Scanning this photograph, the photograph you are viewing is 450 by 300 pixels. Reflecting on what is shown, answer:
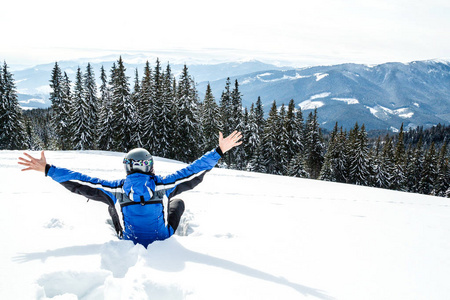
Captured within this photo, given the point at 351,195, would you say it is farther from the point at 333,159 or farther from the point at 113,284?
the point at 333,159

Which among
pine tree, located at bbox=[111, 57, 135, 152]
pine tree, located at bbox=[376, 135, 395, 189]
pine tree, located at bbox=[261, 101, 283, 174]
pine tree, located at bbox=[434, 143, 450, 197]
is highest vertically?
pine tree, located at bbox=[111, 57, 135, 152]

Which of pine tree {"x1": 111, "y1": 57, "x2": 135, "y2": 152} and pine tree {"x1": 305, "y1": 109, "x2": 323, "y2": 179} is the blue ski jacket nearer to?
pine tree {"x1": 111, "y1": 57, "x2": 135, "y2": 152}

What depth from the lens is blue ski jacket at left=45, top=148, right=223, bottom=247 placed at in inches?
144

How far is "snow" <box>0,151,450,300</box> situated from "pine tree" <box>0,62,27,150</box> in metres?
35.0

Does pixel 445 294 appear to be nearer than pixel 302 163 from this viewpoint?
Yes

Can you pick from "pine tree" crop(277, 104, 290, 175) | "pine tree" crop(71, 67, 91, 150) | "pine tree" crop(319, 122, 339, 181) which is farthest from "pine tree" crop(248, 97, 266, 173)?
"pine tree" crop(71, 67, 91, 150)

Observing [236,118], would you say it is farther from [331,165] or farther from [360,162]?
[360,162]

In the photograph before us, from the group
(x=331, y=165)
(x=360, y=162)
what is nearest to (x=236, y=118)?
(x=331, y=165)

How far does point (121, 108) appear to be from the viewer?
32.0 m

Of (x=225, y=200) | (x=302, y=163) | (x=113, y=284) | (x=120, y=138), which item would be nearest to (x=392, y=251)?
(x=225, y=200)

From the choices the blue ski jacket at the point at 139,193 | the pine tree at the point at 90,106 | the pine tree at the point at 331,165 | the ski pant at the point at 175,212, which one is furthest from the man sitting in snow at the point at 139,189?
the pine tree at the point at 331,165

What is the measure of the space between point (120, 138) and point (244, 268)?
32.6 metres

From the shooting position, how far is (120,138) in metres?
33.1

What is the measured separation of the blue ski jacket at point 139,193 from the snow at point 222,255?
0.95 feet
